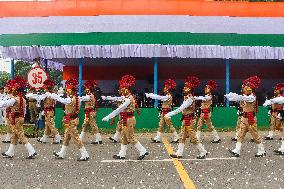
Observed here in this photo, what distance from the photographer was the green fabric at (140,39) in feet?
61.1

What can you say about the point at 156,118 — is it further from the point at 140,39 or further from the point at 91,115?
the point at 91,115

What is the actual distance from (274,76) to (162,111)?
10.7 m

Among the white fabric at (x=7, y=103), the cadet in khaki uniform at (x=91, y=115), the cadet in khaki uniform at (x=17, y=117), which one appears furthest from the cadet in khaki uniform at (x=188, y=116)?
the white fabric at (x=7, y=103)

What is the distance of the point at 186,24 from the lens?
18938 mm

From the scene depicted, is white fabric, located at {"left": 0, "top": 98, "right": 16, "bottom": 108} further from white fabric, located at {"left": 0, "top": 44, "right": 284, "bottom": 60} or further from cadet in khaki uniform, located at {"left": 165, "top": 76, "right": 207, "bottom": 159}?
white fabric, located at {"left": 0, "top": 44, "right": 284, "bottom": 60}

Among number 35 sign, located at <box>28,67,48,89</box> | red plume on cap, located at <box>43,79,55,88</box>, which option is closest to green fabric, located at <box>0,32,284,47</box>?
number 35 sign, located at <box>28,67,48,89</box>

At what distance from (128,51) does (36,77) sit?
14.3 feet

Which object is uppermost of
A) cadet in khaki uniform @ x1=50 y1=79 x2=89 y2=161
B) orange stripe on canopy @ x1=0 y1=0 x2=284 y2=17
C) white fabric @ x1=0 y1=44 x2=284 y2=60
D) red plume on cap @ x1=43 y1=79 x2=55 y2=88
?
orange stripe on canopy @ x1=0 y1=0 x2=284 y2=17

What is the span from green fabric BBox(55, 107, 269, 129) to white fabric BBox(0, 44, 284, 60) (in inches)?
80.8

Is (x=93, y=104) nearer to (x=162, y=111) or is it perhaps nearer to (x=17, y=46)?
(x=162, y=111)

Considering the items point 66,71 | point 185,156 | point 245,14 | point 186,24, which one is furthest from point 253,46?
point 66,71

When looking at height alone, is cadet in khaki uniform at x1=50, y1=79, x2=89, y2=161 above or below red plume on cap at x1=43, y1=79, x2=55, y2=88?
below

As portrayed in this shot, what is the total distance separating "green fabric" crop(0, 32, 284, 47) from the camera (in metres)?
18.6

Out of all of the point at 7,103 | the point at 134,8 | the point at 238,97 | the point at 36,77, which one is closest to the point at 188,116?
the point at 238,97
